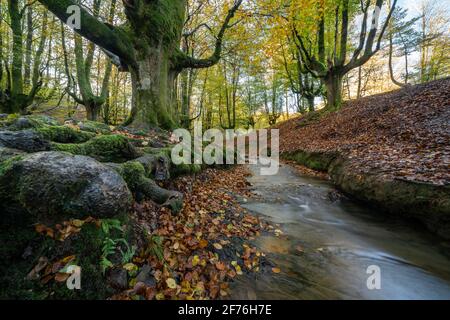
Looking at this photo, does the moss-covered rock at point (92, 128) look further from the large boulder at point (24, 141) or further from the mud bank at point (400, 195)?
the mud bank at point (400, 195)

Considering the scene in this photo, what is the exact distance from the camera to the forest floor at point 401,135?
473 centimetres

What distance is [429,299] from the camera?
2504 mm

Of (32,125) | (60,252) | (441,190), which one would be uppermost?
(32,125)

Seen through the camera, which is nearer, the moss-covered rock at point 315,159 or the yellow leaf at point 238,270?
the yellow leaf at point 238,270

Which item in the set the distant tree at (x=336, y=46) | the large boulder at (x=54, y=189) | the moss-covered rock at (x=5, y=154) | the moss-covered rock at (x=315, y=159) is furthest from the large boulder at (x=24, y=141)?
the distant tree at (x=336, y=46)

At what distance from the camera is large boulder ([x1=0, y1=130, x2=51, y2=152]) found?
2617 mm

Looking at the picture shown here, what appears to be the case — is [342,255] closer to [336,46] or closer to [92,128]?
[92,128]

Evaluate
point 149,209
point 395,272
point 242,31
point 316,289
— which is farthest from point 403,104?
point 149,209

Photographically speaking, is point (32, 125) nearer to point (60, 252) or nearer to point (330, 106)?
point (60, 252)

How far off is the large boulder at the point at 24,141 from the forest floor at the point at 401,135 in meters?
6.14

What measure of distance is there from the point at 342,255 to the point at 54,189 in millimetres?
3737

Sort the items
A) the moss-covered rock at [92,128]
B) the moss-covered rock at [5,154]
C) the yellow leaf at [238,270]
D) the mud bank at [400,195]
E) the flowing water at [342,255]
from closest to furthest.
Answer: the moss-covered rock at [5,154], the flowing water at [342,255], the yellow leaf at [238,270], the mud bank at [400,195], the moss-covered rock at [92,128]
